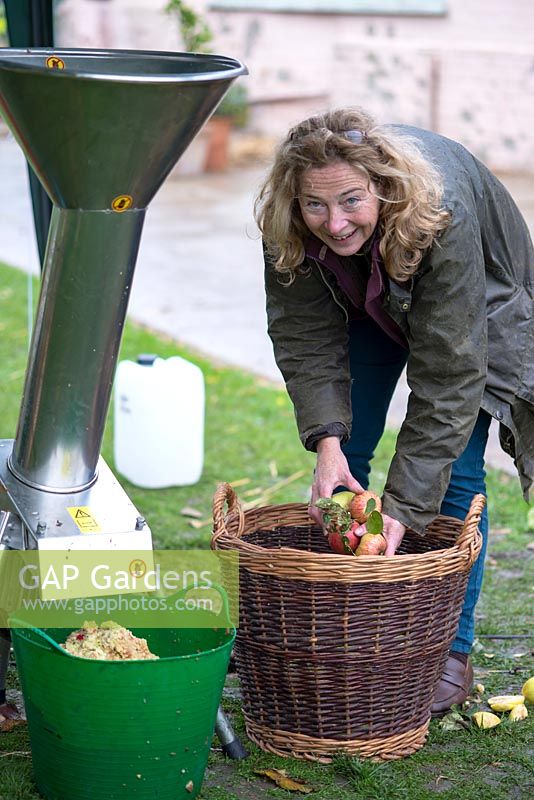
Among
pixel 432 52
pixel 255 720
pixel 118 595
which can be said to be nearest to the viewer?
pixel 118 595

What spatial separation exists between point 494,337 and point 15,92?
Answer: 1298 mm

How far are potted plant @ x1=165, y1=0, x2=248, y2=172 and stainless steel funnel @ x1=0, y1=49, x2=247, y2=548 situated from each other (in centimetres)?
864

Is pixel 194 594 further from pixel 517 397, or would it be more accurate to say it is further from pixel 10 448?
pixel 517 397

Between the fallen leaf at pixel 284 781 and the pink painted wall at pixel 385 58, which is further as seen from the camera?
the pink painted wall at pixel 385 58

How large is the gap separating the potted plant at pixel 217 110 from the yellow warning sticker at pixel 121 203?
8.70m

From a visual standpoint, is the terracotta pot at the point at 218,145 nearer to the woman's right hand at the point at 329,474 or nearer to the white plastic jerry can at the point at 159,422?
the white plastic jerry can at the point at 159,422

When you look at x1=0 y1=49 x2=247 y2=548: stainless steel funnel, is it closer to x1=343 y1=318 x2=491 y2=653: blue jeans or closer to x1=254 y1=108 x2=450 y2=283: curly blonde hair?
x1=254 y1=108 x2=450 y2=283: curly blonde hair

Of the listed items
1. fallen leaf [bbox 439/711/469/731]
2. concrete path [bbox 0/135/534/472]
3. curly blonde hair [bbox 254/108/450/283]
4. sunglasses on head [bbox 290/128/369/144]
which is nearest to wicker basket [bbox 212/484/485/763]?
fallen leaf [bbox 439/711/469/731]

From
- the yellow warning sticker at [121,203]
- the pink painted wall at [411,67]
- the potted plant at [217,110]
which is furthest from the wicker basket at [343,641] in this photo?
the pink painted wall at [411,67]

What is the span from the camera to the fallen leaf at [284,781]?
2594 mm

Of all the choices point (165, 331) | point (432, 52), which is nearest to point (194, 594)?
point (165, 331)

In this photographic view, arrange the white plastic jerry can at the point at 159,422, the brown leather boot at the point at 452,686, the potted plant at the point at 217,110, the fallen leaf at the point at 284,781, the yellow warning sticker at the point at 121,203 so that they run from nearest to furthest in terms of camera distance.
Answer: the yellow warning sticker at the point at 121,203 < the fallen leaf at the point at 284,781 < the brown leather boot at the point at 452,686 < the white plastic jerry can at the point at 159,422 < the potted plant at the point at 217,110

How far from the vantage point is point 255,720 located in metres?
2.78

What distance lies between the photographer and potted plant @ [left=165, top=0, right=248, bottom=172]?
10789mm
